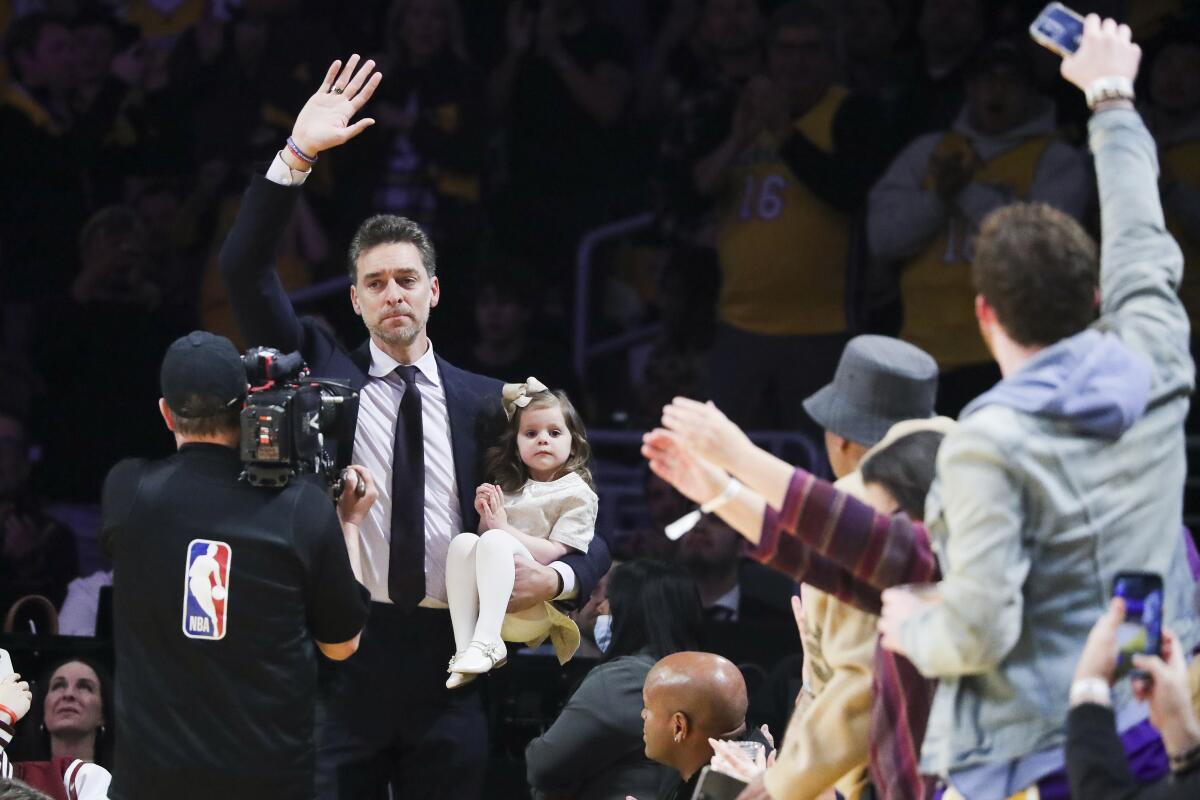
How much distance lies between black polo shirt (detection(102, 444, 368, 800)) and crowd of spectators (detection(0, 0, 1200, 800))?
1688mm

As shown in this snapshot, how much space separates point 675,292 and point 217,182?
2.26 m

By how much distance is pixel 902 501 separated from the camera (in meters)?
3.04

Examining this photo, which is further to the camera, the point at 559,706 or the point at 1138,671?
the point at 559,706

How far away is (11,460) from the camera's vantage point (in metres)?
7.22

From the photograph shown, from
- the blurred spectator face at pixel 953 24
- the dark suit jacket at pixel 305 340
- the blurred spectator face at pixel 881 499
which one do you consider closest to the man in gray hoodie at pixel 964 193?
the blurred spectator face at pixel 953 24

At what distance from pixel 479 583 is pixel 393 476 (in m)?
0.33

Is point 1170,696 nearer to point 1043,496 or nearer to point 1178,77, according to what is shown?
point 1043,496

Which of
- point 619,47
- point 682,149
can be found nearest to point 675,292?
point 682,149

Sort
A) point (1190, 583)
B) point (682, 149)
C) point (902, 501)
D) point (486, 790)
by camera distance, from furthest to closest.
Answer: point (682, 149), point (486, 790), point (902, 501), point (1190, 583)

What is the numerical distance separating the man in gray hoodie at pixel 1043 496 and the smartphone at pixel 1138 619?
0.05 meters

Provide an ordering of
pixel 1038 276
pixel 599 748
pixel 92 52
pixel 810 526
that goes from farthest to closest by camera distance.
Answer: pixel 92 52 < pixel 599 748 < pixel 810 526 < pixel 1038 276

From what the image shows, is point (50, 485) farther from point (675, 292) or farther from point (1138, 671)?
point (1138, 671)

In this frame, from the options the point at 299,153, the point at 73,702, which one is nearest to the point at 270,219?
the point at 299,153

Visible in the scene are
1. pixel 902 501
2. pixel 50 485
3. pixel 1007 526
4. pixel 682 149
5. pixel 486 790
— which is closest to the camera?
pixel 1007 526
